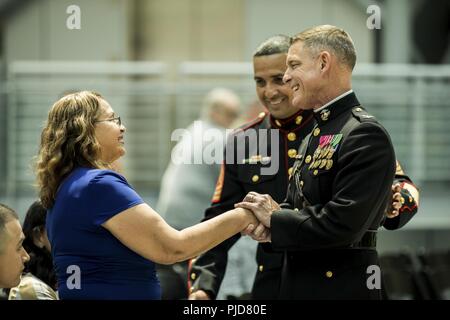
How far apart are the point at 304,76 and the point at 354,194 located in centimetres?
47

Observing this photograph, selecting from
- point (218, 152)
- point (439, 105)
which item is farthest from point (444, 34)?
point (218, 152)

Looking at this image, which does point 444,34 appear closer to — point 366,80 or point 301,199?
point 366,80

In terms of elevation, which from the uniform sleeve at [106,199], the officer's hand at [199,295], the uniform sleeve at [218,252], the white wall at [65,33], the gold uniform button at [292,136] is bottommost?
the officer's hand at [199,295]

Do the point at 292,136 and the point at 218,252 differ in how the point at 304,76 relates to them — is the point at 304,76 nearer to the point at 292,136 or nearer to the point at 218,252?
the point at 292,136

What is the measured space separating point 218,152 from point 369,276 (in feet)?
7.95

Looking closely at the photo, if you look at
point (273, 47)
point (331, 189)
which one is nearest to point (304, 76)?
point (331, 189)

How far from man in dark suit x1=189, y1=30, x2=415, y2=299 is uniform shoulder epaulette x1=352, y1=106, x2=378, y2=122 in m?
0.64

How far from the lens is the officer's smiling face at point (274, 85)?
3.78 metres

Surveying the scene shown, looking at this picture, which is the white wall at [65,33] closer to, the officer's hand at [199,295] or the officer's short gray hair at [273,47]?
the officer's short gray hair at [273,47]

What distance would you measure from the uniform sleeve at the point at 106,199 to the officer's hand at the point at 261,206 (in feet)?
1.49

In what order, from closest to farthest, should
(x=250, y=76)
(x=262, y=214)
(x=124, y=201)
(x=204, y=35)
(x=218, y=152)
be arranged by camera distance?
1. (x=124, y=201)
2. (x=262, y=214)
3. (x=218, y=152)
4. (x=250, y=76)
5. (x=204, y=35)

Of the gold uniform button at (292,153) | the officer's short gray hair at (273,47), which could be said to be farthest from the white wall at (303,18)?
the gold uniform button at (292,153)
